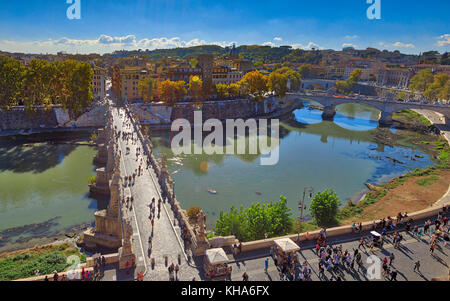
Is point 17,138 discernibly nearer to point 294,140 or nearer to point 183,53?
point 294,140

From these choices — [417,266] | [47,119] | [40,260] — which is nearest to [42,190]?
[40,260]

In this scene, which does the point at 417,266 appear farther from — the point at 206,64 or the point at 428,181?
the point at 206,64

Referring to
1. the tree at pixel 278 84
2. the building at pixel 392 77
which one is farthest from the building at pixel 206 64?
the building at pixel 392 77

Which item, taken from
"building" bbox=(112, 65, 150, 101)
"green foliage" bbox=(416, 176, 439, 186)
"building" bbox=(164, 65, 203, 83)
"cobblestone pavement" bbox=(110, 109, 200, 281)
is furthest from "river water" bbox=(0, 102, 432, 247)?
"building" bbox=(164, 65, 203, 83)

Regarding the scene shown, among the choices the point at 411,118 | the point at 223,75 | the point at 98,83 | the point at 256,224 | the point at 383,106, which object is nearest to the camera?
the point at 256,224

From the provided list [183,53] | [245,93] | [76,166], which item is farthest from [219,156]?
[183,53]

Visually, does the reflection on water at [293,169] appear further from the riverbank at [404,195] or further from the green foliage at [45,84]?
the green foliage at [45,84]
